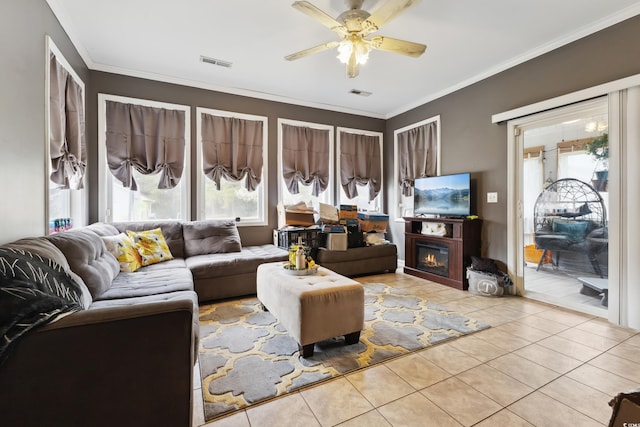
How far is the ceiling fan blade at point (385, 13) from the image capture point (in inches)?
75.8

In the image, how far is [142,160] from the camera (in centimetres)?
367

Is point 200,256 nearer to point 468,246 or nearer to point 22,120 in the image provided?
point 22,120

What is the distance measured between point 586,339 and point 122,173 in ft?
16.9

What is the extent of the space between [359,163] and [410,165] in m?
0.94

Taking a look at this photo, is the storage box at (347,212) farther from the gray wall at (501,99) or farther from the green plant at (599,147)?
the green plant at (599,147)

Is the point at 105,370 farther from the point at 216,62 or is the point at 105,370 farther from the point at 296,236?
the point at 216,62

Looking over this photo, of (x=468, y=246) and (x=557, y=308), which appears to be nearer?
(x=557, y=308)

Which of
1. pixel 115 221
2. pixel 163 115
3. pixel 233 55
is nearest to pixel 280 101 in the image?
pixel 233 55

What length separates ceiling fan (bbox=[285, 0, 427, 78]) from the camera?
6.60 feet

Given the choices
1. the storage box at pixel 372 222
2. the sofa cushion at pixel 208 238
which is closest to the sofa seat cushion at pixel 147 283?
the sofa cushion at pixel 208 238

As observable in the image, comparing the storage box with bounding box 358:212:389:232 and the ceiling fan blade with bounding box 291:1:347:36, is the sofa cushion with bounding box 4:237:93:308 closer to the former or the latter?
the ceiling fan blade with bounding box 291:1:347:36

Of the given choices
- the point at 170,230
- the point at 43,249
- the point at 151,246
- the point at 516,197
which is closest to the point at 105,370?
the point at 43,249

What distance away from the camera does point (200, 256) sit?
342 cm

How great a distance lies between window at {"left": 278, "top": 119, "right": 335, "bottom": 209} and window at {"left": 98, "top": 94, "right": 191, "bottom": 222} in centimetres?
145
